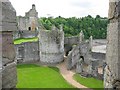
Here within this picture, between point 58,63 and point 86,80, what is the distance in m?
7.94

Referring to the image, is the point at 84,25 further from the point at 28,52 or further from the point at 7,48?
the point at 7,48

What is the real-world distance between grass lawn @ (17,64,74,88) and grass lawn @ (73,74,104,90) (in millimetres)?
1422

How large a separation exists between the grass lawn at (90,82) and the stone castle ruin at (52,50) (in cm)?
82

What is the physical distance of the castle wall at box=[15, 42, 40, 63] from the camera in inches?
1247

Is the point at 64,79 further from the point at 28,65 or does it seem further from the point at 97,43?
the point at 97,43

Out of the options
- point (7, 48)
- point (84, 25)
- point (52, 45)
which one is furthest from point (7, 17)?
point (84, 25)

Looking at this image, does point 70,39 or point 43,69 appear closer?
A: point 43,69

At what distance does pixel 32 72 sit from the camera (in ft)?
87.0

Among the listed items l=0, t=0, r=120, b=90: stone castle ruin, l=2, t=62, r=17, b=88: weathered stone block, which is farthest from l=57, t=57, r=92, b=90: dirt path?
l=2, t=62, r=17, b=88: weathered stone block

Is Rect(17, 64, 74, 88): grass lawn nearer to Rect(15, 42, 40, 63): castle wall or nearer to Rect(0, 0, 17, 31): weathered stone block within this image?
Rect(15, 42, 40, 63): castle wall

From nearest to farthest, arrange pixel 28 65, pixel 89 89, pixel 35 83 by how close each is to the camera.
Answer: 1. pixel 89 89
2. pixel 35 83
3. pixel 28 65

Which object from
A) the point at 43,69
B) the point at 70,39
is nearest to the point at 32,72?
the point at 43,69

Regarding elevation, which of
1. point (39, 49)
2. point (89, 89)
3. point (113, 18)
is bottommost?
point (89, 89)

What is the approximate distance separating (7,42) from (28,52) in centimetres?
2813
